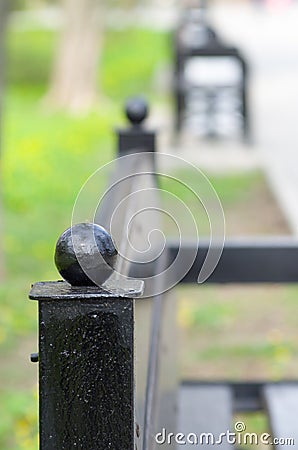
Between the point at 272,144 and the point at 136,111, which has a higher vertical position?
the point at 136,111

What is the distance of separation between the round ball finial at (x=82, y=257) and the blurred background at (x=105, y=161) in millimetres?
2543

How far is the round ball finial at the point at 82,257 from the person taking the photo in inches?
74.2

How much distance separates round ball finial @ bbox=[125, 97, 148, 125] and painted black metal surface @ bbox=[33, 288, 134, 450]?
273 cm

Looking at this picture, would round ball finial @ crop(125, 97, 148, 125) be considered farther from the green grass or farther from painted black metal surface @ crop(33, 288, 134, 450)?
painted black metal surface @ crop(33, 288, 134, 450)

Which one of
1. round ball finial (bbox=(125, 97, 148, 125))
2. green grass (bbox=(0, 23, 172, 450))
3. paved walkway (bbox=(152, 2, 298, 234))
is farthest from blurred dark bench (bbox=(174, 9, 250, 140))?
round ball finial (bbox=(125, 97, 148, 125))

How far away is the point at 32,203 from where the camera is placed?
973 cm

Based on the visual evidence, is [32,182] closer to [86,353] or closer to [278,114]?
[278,114]

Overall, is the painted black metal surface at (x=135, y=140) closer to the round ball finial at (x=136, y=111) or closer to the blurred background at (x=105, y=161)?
the round ball finial at (x=136, y=111)

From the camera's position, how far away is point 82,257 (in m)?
1.88

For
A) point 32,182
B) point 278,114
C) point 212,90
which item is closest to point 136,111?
point 32,182

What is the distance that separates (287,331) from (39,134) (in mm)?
9146

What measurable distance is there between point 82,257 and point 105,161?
32.6 ft

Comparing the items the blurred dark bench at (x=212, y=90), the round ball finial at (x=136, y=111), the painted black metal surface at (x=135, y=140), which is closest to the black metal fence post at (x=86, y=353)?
the painted black metal surface at (x=135, y=140)

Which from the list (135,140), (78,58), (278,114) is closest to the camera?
(135,140)
